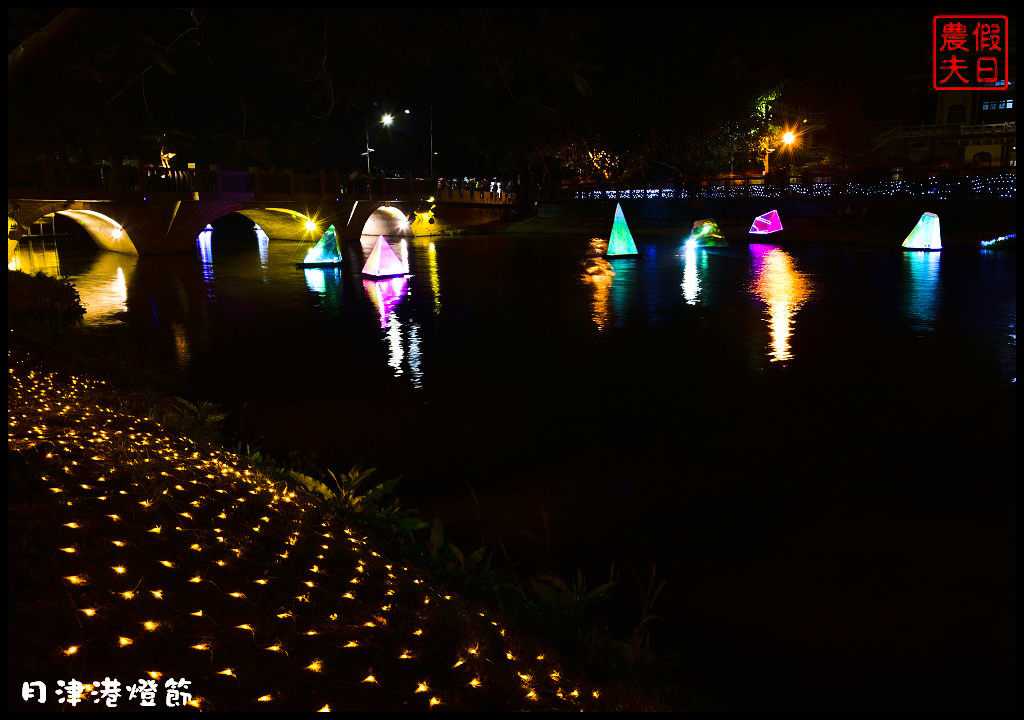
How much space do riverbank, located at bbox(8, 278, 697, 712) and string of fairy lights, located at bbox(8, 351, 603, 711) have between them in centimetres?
1

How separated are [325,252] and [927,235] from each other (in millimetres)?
25083

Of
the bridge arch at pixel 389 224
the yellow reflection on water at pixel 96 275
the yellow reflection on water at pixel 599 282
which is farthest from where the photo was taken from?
the bridge arch at pixel 389 224

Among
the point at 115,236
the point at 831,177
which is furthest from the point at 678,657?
the point at 831,177

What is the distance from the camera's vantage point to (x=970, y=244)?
32.0 meters

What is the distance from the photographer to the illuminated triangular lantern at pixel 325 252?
30.7 metres

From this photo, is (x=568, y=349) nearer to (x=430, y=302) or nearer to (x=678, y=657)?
(x=430, y=302)

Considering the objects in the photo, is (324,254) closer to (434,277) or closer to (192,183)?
(434,277)

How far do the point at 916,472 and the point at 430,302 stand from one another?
14.2m

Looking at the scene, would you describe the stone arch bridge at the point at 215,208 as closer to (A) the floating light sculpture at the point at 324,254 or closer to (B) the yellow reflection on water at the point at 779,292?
(A) the floating light sculpture at the point at 324,254

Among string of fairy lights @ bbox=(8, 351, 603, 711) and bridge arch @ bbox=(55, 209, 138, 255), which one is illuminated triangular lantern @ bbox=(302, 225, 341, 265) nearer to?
bridge arch @ bbox=(55, 209, 138, 255)

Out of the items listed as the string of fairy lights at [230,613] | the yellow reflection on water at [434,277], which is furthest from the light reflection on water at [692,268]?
the string of fairy lights at [230,613]

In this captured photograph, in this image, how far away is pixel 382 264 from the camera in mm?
26047

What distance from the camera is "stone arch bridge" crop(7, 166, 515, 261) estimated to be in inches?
1232

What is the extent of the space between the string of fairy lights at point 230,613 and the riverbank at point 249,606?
0.01 meters
